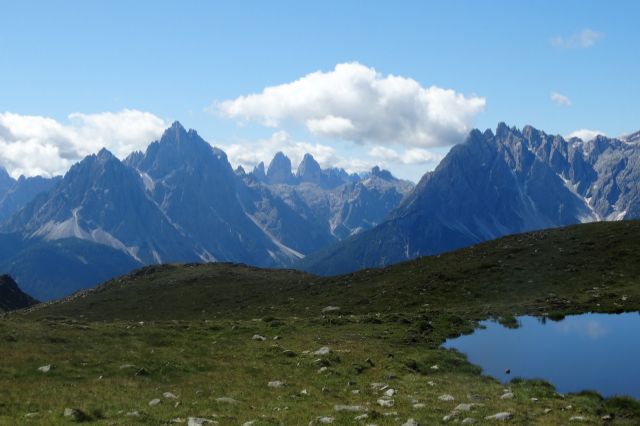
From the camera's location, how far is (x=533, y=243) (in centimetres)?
7362

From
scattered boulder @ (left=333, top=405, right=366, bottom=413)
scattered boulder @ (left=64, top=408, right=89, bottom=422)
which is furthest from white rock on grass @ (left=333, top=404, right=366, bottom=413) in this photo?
scattered boulder @ (left=64, top=408, right=89, bottom=422)

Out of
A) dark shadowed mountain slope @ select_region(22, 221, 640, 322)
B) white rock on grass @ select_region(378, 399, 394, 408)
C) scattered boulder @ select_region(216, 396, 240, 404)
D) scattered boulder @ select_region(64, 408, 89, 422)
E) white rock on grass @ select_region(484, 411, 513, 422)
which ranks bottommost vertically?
A: white rock on grass @ select_region(484, 411, 513, 422)

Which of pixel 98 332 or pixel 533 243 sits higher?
pixel 533 243

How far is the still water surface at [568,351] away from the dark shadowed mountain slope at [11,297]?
14352 cm

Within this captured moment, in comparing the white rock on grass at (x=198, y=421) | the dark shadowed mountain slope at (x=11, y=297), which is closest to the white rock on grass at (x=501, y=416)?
the white rock on grass at (x=198, y=421)

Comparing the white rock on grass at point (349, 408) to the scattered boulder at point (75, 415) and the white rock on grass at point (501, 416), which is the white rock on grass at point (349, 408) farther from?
the scattered boulder at point (75, 415)

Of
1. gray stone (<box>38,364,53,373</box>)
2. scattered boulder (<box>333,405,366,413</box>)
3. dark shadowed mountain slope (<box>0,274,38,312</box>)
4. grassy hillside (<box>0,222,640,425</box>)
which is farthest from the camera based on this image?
dark shadowed mountain slope (<box>0,274,38,312</box>)

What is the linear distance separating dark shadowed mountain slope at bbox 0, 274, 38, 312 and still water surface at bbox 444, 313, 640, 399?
14352 cm

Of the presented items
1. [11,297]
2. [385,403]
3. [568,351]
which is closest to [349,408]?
[385,403]

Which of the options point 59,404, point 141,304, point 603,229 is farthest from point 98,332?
point 603,229

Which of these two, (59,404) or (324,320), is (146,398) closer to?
(59,404)

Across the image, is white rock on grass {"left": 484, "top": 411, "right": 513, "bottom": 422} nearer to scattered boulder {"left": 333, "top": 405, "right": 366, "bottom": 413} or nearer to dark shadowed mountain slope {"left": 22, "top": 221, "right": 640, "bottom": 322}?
scattered boulder {"left": 333, "top": 405, "right": 366, "bottom": 413}

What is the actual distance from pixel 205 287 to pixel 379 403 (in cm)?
6988

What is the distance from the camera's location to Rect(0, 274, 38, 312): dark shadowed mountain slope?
5980 inches
